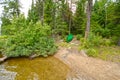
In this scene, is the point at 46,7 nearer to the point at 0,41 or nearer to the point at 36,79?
the point at 0,41

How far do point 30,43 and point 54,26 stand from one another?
743cm

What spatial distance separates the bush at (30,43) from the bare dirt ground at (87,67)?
1.17 metres

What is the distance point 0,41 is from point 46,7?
8.36 m

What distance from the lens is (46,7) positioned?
21172 mm

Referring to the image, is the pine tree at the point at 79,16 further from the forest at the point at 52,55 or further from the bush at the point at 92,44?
the bush at the point at 92,44

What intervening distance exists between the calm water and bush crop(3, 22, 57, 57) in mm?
625

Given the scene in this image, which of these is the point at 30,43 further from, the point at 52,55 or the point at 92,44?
the point at 92,44

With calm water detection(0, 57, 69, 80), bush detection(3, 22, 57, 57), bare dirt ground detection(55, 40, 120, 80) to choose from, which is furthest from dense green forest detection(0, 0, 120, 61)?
bare dirt ground detection(55, 40, 120, 80)

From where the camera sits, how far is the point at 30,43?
13555mm

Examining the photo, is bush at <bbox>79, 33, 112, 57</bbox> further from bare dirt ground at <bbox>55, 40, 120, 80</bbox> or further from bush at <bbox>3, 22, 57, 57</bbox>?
bush at <bbox>3, 22, 57, 57</bbox>

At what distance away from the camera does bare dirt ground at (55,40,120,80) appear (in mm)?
9488

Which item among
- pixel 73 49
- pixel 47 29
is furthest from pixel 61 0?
pixel 73 49

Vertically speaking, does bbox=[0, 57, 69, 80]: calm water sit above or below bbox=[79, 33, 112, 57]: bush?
below

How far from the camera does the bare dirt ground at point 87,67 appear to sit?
949 cm
